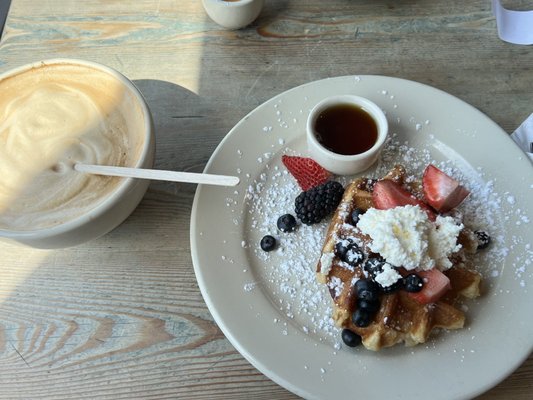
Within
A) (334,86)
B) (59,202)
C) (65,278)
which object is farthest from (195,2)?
(65,278)

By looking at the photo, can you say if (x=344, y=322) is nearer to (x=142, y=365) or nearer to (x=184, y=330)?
(x=184, y=330)

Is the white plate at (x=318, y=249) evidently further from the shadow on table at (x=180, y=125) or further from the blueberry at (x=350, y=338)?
the shadow on table at (x=180, y=125)

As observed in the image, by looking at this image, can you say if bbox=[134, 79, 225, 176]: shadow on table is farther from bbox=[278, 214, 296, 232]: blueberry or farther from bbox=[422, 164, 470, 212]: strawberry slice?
bbox=[422, 164, 470, 212]: strawberry slice

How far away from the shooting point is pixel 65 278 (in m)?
1.39

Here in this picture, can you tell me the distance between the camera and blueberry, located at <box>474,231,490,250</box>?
50.3 inches

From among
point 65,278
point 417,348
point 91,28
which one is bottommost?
point 65,278

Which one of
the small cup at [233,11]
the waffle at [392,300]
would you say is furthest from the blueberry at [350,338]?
the small cup at [233,11]

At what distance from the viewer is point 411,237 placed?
114cm

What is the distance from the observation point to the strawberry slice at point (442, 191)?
126 centimetres

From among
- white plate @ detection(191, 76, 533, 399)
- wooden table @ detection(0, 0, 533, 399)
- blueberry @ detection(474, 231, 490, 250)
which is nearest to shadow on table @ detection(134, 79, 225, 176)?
wooden table @ detection(0, 0, 533, 399)

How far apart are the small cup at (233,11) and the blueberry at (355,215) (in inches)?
35.5

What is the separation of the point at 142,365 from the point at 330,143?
0.84 m

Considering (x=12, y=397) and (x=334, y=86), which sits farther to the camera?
(x=334, y=86)

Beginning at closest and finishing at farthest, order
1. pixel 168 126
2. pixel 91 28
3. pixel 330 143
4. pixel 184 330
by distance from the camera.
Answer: pixel 184 330
pixel 330 143
pixel 168 126
pixel 91 28
